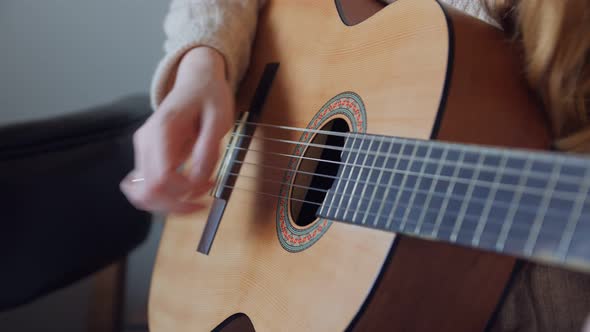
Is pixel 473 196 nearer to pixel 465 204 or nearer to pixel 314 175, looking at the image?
pixel 465 204

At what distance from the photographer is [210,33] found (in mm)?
797

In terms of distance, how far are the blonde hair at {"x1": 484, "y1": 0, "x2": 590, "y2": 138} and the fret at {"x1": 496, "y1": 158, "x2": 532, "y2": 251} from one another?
0.14 meters

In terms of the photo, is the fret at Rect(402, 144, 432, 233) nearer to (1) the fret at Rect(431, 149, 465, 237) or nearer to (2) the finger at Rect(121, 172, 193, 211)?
(1) the fret at Rect(431, 149, 465, 237)

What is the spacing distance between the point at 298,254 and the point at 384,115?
0.17 meters

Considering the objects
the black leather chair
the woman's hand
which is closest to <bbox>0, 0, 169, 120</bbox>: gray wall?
the black leather chair

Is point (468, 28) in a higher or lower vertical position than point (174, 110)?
higher

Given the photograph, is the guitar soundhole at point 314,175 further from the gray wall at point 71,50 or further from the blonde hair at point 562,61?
the gray wall at point 71,50

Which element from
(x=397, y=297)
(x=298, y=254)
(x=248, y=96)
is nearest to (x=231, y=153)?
→ (x=248, y=96)

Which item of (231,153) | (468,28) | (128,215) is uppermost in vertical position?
(468,28)

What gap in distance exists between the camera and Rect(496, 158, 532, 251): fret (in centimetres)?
39

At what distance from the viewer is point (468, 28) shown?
0.51m

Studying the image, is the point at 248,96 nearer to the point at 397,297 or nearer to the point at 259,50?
the point at 259,50

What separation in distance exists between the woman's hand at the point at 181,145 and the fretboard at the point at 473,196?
0.18 metres

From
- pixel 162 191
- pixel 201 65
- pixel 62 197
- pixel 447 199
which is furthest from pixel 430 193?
pixel 62 197
